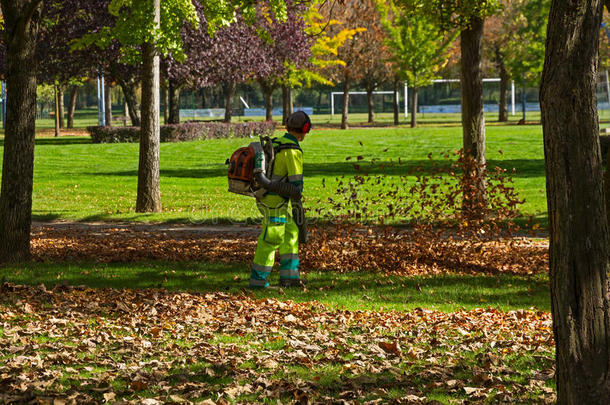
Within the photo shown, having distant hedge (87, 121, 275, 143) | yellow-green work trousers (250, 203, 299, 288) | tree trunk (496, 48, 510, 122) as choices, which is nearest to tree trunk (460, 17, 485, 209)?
yellow-green work trousers (250, 203, 299, 288)

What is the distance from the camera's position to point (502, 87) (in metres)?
53.7

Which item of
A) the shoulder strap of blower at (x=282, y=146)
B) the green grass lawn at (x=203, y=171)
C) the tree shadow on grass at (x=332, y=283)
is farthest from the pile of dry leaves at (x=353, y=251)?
the shoulder strap of blower at (x=282, y=146)

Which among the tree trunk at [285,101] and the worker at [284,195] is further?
the tree trunk at [285,101]

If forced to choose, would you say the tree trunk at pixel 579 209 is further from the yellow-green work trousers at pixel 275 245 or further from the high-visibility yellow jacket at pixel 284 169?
the yellow-green work trousers at pixel 275 245

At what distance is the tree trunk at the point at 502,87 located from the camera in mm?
51719

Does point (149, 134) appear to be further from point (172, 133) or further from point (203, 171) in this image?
point (172, 133)

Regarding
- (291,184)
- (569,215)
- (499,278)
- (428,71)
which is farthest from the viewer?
(428,71)

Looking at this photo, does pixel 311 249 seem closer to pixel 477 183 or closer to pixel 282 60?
pixel 477 183

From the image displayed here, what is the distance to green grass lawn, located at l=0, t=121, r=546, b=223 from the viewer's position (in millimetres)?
15992

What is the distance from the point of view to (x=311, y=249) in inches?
425

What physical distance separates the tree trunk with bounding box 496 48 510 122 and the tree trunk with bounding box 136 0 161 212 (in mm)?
39920

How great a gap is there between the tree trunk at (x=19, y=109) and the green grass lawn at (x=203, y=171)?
5103mm

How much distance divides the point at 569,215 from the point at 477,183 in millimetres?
6813

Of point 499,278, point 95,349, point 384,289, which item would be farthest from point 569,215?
point 499,278
